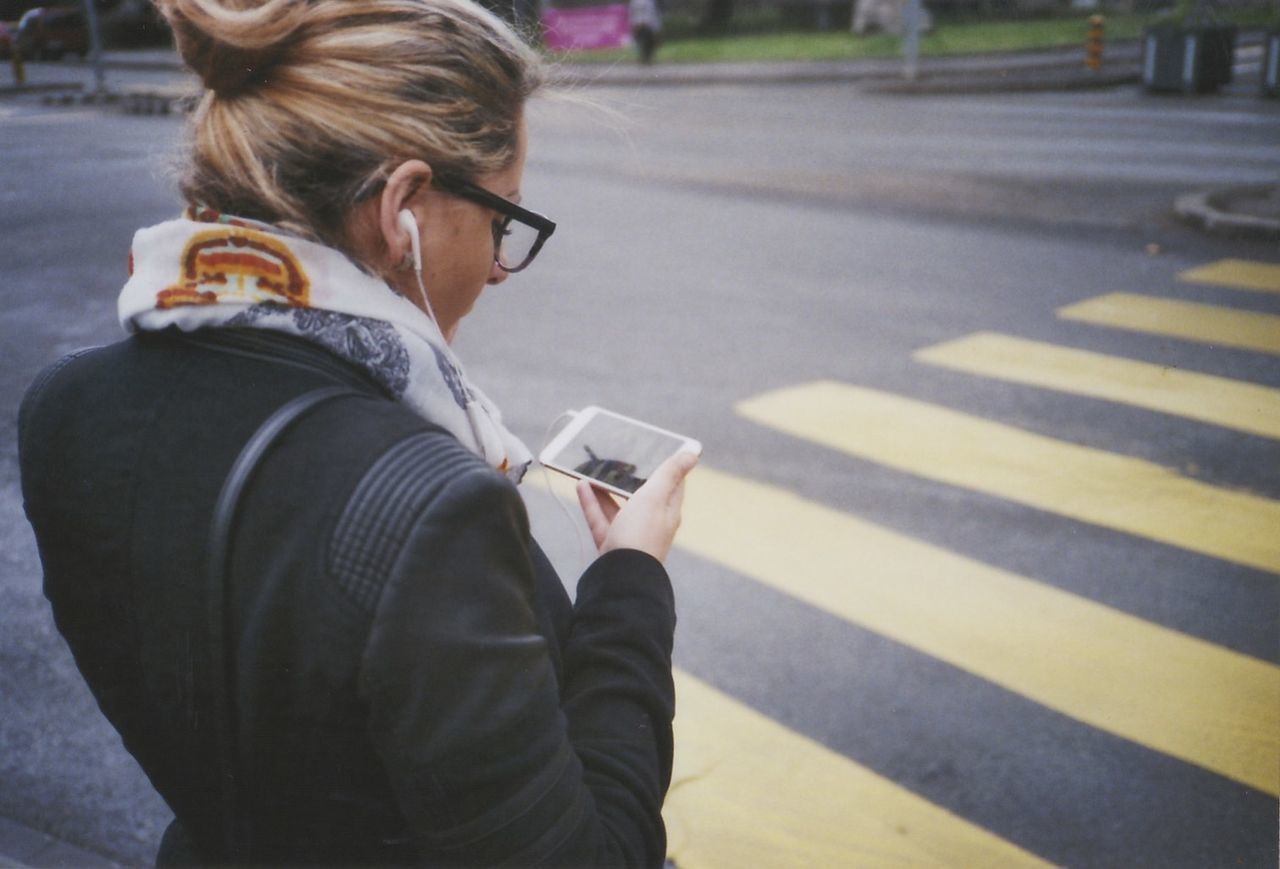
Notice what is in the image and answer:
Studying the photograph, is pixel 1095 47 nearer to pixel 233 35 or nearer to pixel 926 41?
pixel 926 41

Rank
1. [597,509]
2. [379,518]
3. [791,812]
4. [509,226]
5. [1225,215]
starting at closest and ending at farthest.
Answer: [379,518]
[509,226]
[597,509]
[791,812]
[1225,215]

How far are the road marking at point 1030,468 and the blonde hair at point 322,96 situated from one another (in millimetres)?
3945

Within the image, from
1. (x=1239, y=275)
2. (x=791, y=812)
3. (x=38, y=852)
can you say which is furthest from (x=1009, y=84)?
(x=38, y=852)

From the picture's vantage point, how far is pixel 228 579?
1238 mm

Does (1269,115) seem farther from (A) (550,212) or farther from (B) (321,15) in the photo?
(B) (321,15)

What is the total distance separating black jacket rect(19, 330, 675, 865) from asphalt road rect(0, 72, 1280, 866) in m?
0.52

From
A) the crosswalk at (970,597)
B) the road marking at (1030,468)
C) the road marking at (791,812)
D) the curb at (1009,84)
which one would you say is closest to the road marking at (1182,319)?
the crosswalk at (970,597)

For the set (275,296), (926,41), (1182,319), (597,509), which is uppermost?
(926,41)

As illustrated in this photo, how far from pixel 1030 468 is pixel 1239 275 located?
3.81 meters

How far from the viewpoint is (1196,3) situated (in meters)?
19.6

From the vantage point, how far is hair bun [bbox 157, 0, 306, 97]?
1337mm

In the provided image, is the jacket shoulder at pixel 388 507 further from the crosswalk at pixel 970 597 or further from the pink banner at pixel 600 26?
the pink banner at pixel 600 26

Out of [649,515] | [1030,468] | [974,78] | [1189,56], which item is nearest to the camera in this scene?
[649,515]

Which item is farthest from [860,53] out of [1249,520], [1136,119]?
[1249,520]
